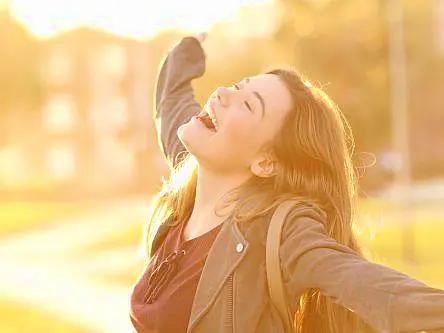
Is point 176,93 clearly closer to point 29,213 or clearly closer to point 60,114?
point 29,213

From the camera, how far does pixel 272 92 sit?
3447 mm

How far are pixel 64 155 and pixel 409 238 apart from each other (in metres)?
53.7

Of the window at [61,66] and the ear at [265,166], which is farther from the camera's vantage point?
the window at [61,66]

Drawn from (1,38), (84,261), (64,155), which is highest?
(1,38)

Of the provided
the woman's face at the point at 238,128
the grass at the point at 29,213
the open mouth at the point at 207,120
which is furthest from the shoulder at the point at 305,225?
the grass at the point at 29,213

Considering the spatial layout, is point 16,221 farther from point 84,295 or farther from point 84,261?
point 84,295

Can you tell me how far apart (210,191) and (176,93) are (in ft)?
3.43

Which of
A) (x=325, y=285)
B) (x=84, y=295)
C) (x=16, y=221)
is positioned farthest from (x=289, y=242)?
(x=16, y=221)

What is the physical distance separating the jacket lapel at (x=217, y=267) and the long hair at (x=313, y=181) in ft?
0.26

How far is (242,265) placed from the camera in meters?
3.18

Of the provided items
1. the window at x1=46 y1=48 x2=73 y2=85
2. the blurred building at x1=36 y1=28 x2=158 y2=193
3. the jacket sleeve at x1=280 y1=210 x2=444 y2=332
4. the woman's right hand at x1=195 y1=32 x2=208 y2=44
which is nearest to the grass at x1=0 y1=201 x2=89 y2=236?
the blurred building at x1=36 y1=28 x2=158 y2=193

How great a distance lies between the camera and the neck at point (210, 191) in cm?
345

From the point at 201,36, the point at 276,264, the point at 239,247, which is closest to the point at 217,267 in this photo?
the point at 239,247

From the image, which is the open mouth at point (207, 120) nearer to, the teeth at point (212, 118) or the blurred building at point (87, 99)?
the teeth at point (212, 118)
